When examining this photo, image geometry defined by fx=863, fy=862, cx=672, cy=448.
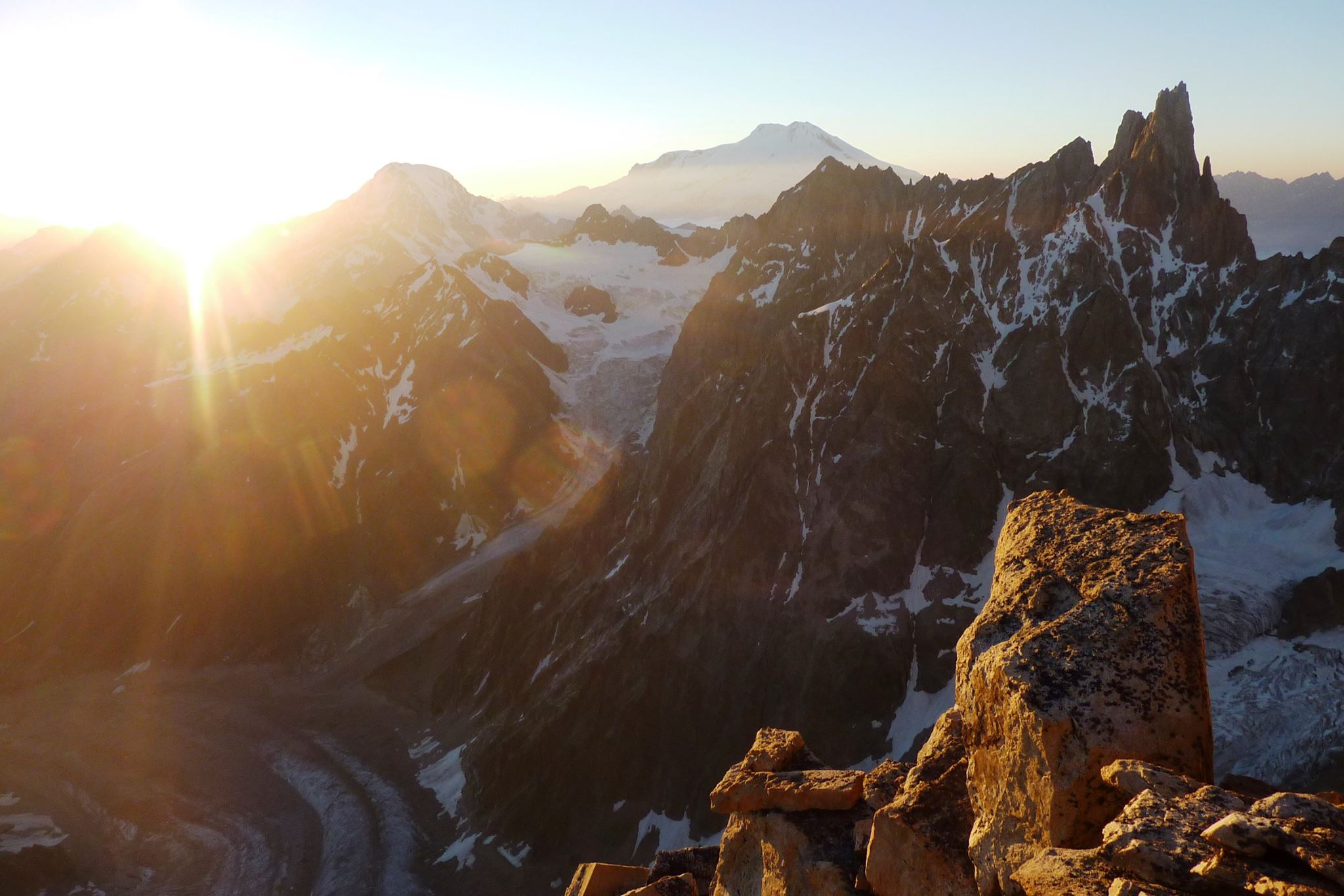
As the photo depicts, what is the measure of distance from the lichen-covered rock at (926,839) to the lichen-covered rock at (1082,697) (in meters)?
0.59

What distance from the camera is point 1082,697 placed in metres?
11.6

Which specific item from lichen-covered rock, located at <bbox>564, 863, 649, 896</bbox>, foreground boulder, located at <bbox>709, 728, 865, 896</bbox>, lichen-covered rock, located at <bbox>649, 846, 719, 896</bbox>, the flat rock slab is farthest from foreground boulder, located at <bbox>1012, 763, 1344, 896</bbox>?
lichen-covered rock, located at <bbox>564, 863, 649, 896</bbox>

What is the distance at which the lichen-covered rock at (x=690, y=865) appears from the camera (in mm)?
19453

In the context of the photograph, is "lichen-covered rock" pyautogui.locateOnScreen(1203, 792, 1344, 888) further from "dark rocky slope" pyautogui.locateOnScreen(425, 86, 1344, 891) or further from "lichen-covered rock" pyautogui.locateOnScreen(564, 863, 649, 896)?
"dark rocky slope" pyautogui.locateOnScreen(425, 86, 1344, 891)

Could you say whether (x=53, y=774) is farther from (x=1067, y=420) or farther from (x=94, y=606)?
(x=1067, y=420)

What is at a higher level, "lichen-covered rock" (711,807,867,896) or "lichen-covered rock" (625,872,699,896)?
"lichen-covered rock" (711,807,867,896)

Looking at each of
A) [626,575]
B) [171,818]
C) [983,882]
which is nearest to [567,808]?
[626,575]

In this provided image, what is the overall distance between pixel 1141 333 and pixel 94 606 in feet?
541

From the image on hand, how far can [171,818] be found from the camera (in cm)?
9381

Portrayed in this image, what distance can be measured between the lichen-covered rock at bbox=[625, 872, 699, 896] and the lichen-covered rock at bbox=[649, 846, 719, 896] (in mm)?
525

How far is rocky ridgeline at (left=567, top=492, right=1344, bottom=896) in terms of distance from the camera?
905 centimetres

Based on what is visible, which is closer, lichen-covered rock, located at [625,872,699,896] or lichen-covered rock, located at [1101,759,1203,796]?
lichen-covered rock, located at [1101,759,1203,796]

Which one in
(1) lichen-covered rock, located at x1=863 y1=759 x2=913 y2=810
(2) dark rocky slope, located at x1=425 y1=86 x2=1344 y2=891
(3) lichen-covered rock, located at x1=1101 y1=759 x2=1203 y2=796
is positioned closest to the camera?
(3) lichen-covered rock, located at x1=1101 y1=759 x2=1203 y2=796

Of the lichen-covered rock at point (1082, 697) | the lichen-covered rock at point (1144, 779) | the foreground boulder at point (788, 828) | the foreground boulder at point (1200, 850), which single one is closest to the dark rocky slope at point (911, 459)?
the foreground boulder at point (788, 828)
